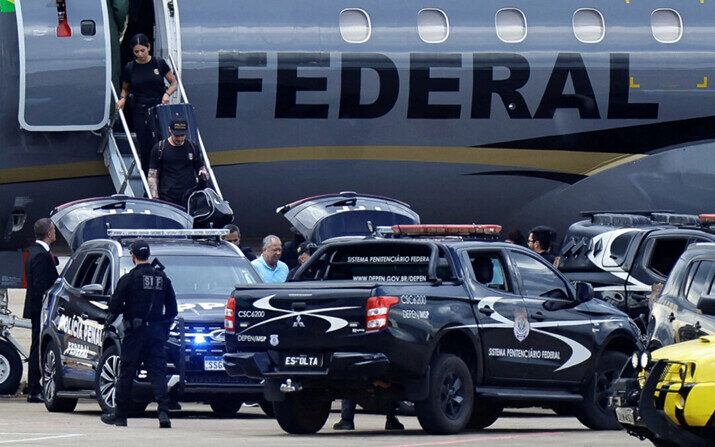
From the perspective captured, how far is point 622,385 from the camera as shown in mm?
12484

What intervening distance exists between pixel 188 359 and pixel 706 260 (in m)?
5.26

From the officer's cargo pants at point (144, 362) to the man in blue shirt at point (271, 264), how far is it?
369cm

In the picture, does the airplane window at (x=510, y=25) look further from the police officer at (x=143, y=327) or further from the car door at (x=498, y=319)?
the police officer at (x=143, y=327)

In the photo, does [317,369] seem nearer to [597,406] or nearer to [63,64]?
[597,406]

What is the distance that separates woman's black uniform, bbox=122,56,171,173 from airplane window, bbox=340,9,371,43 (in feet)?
8.17

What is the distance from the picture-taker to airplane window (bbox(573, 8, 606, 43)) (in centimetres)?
2267

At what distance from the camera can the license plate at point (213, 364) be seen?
1634 cm

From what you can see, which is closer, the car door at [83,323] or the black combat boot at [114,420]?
the black combat boot at [114,420]

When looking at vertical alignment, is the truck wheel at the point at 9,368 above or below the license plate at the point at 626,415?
below

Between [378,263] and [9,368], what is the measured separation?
612 centimetres

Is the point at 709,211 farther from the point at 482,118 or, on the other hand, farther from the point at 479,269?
the point at 479,269

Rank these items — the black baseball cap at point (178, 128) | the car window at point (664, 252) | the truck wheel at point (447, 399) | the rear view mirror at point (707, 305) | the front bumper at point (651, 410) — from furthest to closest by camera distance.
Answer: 1. the black baseball cap at point (178, 128)
2. the car window at point (664, 252)
3. the truck wheel at point (447, 399)
4. the rear view mirror at point (707, 305)
5. the front bumper at point (651, 410)

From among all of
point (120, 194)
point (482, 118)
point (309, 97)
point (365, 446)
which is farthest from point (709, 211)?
point (365, 446)

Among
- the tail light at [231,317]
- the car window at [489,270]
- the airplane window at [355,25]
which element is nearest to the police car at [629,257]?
the car window at [489,270]
